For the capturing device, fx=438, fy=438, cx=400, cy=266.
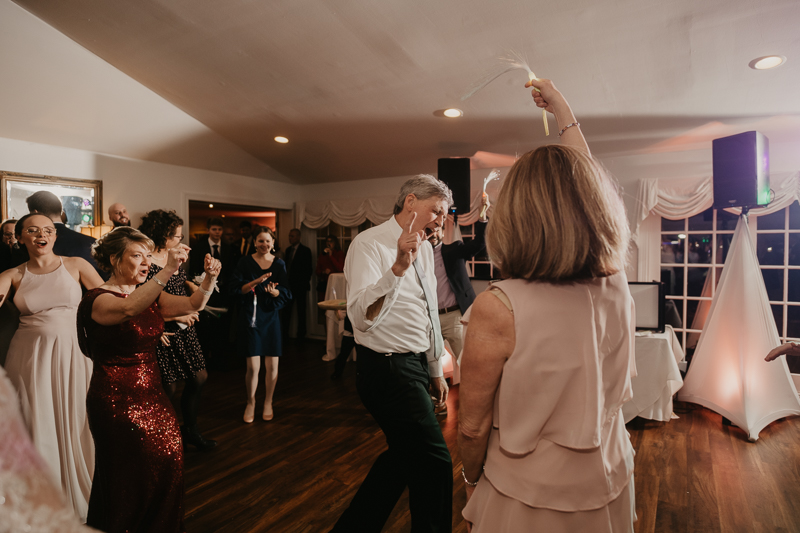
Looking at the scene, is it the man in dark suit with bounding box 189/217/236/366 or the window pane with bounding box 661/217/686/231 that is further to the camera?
the man in dark suit with bounding box 189/217/236/366

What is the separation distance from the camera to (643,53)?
283 centimetres

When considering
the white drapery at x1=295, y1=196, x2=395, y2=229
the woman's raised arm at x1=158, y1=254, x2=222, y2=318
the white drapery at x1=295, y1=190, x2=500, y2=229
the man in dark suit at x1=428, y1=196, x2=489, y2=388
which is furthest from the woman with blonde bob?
the white drapery at x1=295, y1=196, x2=395, y2=229

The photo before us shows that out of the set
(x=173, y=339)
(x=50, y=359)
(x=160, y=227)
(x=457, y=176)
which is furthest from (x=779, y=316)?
(x=50, y=359)

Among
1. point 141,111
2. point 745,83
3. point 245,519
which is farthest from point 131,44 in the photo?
point 745,83

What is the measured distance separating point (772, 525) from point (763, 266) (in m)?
3.11

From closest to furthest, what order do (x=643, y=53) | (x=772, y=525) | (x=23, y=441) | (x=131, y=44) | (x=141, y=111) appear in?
(x=23, y=441) < (x=772, y=525) < (x=643, y=53) < (x=131, y=44) < (x=141, y=111)

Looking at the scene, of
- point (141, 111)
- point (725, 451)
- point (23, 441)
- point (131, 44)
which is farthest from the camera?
point (141, 111)

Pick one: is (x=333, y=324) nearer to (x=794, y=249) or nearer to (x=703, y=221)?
(x=703, y=221)

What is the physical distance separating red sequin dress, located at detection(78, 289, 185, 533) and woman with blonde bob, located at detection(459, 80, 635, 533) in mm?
1332

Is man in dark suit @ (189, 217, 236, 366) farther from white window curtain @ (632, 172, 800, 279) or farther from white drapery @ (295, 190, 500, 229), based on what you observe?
white window curtain @ (632, 172, 800, 279)

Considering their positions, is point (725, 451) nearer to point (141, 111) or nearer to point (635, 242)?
point (635, 242)

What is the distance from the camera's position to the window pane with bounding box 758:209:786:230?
433 centimetres

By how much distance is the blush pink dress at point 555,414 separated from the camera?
87 centimetres

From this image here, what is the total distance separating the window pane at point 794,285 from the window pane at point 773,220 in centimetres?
47
